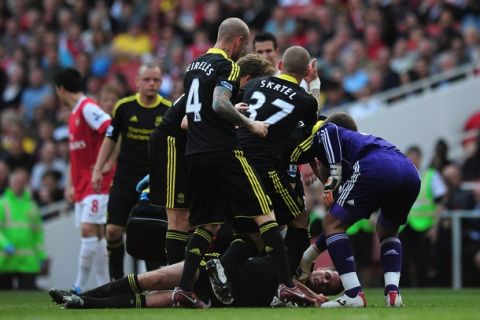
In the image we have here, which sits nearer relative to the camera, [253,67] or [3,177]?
[253,67]

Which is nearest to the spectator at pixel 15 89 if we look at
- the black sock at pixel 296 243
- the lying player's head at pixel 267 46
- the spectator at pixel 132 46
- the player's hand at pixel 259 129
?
the spectator at pixel 132 46

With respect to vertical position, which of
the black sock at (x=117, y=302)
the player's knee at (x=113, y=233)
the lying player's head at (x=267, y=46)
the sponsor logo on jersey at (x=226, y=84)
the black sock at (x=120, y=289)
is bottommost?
the black sock at (x=117, y=302)

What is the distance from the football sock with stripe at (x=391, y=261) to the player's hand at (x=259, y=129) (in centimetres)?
158

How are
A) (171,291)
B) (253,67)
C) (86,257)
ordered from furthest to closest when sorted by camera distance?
(86,257), (253,67), (171,291)

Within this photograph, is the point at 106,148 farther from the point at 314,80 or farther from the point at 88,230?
→ the point at 314,80

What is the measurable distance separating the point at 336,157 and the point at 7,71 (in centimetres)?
1468

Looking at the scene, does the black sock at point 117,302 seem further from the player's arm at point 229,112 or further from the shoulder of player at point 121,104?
the shoulder of player at point 121,104

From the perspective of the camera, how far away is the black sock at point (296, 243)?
11.4 m

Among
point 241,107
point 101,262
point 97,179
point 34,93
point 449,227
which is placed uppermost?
point 34,93

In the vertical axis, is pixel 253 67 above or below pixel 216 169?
above

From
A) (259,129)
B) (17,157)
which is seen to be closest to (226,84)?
(259,129)

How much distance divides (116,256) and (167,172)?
2.51 meters

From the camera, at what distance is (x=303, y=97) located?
10852 mm

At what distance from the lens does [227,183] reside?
34.5ft
